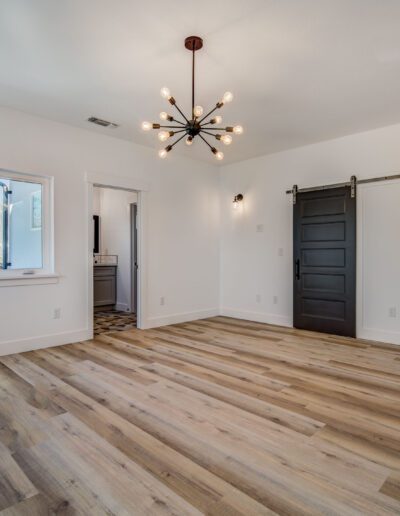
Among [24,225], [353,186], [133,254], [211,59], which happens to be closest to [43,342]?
[24,225]

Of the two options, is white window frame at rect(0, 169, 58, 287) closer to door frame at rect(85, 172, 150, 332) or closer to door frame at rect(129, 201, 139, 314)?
door frame at rect(85, 172, 150, 332)

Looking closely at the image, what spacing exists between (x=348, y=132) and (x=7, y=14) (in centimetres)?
413

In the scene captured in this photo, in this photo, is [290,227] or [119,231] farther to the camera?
[119,231]

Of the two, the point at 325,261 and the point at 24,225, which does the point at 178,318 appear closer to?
the point at 325,261

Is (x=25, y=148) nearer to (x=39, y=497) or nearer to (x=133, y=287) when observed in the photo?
(x=133, y=287)

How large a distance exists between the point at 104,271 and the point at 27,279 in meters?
2.90

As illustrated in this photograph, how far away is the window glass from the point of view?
4.09 meters

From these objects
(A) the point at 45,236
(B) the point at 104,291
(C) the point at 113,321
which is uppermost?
(A) the point at 45,236

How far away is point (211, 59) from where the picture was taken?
116 inches

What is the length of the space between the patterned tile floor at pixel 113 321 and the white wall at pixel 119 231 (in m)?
0.38

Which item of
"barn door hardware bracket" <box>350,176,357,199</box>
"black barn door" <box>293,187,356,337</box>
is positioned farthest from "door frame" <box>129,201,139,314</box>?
"barn door hardware bracket" <box>350,176,357,199</box>

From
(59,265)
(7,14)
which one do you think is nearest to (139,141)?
(59,265)

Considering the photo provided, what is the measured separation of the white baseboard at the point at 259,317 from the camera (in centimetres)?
554

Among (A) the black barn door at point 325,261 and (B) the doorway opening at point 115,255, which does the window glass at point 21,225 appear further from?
(A) the black barn door at point 325,261
